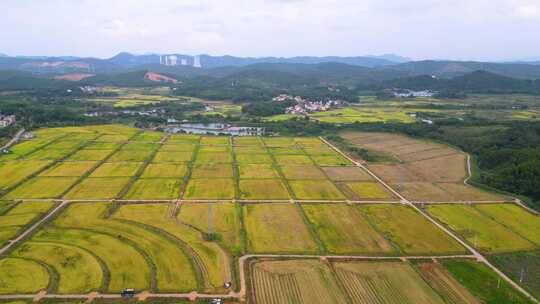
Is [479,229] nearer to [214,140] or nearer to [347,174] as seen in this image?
[347,174]

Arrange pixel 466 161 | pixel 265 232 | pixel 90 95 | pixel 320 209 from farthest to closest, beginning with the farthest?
pixel 90 95
pixel 466 161
pixel 320 209
pixel 265 232

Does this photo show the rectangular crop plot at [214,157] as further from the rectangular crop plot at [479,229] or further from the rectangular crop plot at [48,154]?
the rectangular crop plot at [479,229]

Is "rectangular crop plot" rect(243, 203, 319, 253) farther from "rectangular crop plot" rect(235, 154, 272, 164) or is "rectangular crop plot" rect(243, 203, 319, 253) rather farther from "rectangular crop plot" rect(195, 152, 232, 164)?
"rectangular crop plot" rect(195, 152, 232, 164)

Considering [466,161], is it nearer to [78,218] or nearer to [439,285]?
[439,285]

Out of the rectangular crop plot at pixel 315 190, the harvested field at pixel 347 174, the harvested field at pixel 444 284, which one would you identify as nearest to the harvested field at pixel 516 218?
the harvested field at pixel 444 284

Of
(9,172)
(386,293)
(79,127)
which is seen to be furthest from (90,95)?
(386,293)

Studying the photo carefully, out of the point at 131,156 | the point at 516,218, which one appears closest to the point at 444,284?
the point at 516,218
